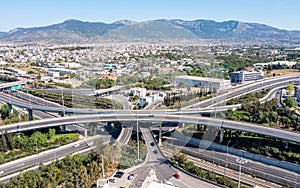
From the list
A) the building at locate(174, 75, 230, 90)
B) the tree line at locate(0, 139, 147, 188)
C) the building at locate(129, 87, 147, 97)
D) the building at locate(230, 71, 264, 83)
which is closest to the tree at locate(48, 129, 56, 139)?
the tree line at locate(0, 139, 147, 188)

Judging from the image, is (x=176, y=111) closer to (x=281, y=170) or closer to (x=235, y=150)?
(x=235, y=150)

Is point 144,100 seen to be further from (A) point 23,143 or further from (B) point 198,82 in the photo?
(A) point 23,143

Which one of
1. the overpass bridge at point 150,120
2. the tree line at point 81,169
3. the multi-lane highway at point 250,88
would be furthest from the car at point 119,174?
the multi-lane highway at point 250,88

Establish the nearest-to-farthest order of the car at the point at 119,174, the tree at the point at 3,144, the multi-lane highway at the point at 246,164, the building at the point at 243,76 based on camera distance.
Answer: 1. the car at the point at 119,174
2. the multi-lane highway at the point at 246,164
3. the tree at the point at 3,144
4. the building at the point at 243,76

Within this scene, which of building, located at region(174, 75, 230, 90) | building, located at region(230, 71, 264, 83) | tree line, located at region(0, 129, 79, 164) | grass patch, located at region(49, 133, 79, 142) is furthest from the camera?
building, located at region(230, 71, 264, 83)

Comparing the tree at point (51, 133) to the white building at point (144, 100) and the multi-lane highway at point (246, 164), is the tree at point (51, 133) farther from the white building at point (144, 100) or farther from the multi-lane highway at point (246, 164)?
the multi-lane highway at point (246, 164)

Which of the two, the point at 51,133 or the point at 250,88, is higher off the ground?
the point at 250,88

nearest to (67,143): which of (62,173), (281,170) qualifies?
(62,173)

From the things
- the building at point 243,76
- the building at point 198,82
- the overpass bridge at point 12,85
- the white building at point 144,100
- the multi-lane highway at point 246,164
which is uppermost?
the building at point 198,82

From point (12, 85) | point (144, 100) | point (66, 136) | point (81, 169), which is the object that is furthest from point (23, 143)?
point (12, 85)

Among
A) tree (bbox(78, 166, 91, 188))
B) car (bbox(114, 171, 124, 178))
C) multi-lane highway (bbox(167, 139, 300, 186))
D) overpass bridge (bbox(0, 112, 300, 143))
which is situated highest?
overpass bridge (bbox(0, 112, 300, 143))

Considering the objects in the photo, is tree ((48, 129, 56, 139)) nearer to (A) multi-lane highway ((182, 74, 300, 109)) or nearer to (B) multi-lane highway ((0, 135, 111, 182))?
(B) multi-lane highway ((0, 135, 111, 182))
